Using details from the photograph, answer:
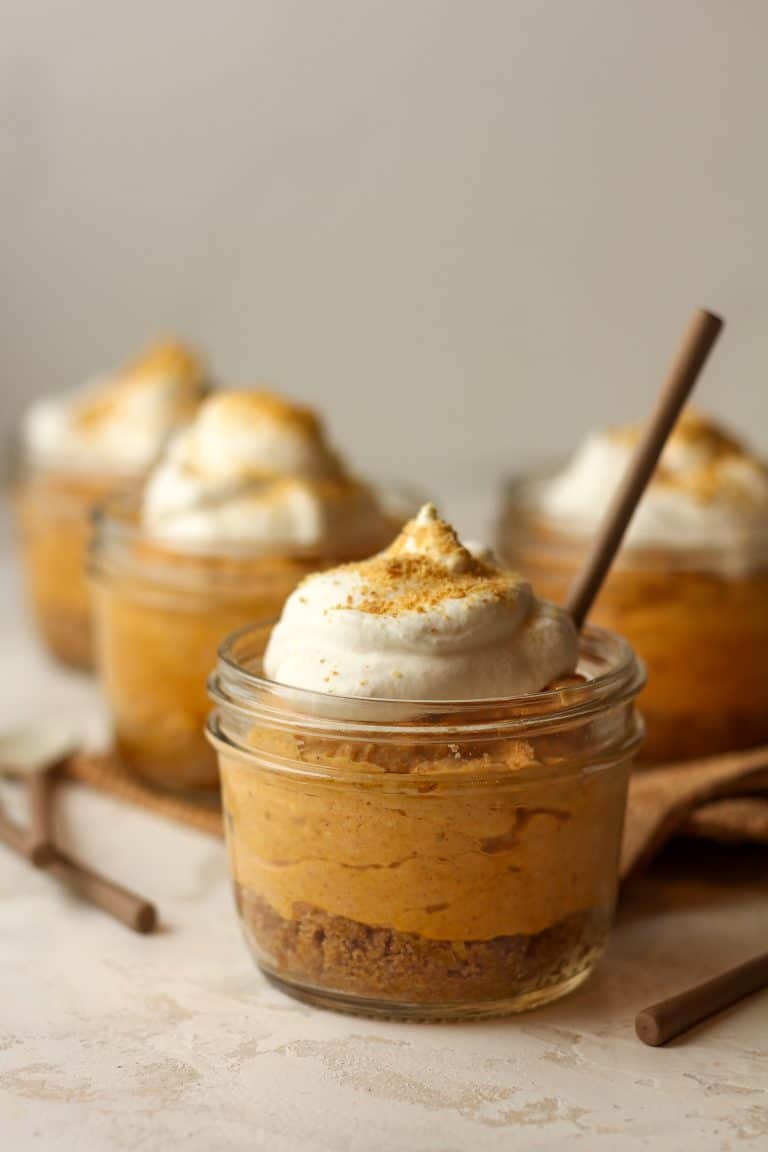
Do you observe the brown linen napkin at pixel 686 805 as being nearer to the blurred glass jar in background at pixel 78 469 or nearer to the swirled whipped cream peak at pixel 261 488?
the swirled whipped cream peak at pixel 261 488

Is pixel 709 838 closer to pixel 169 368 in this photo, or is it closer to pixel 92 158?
pixel 169 368

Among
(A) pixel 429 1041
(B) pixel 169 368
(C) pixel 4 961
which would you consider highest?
(B) pixel 169 368

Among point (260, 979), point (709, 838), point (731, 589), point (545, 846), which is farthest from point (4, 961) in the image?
point (731, 589)

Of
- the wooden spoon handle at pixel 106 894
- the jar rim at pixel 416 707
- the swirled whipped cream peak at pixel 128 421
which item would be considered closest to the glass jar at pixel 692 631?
the jar rim at pixel 416 707

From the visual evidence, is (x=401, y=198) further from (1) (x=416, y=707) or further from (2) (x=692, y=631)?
(1) (x=416, y=707)

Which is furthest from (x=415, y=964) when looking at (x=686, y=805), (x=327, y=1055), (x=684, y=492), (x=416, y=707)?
(x=684, y=492)

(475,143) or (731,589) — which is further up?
(475,143)

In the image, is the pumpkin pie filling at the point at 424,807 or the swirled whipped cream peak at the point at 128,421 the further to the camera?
the swirled whipped cream peak at the point at 128,421
